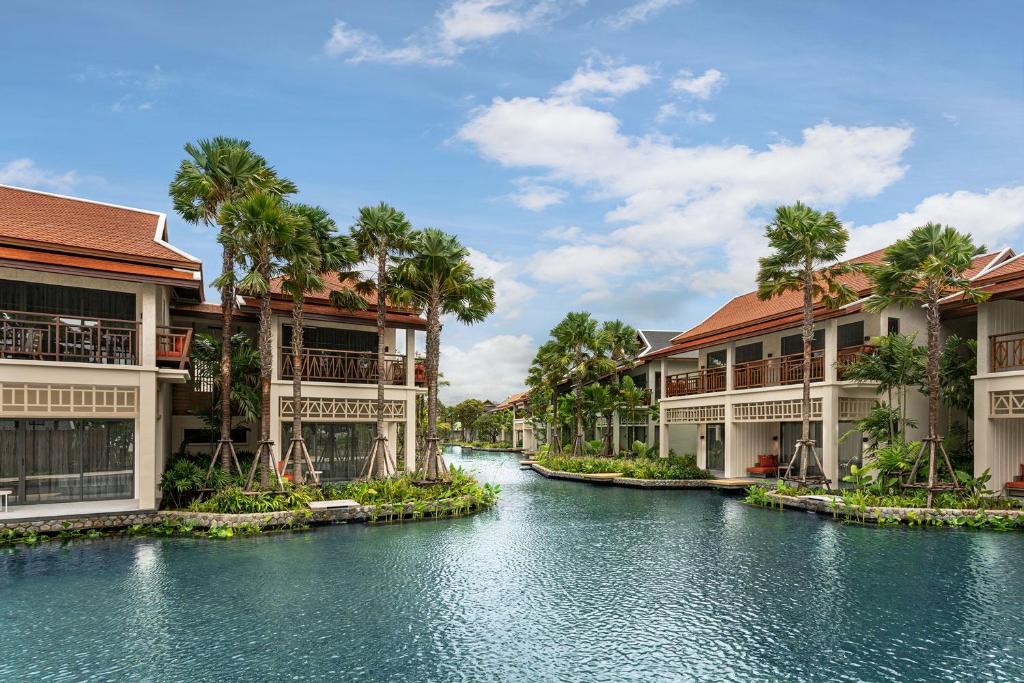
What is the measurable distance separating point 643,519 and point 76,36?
21.4 metres

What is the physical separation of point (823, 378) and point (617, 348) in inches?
713

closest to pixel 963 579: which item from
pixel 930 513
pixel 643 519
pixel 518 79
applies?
pixel 930 513

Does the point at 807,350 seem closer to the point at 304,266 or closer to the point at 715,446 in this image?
the point at 715,446

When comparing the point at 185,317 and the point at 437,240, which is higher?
the point at 437,240

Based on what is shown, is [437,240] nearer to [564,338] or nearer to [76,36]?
[76,36]

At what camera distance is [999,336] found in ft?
69.3

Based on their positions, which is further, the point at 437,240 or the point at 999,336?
the point at 437,240

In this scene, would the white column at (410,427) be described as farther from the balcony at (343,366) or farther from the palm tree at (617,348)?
the palm tree at (617,348)

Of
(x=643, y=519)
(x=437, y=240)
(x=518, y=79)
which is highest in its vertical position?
(x=518, y=79)

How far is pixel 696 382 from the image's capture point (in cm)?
3456

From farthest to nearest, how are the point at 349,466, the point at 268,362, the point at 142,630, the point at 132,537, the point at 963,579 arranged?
the point at 349,466 → the point at 268,362 → the point at 132,537 → the point at 963,579 → the point at 142,630

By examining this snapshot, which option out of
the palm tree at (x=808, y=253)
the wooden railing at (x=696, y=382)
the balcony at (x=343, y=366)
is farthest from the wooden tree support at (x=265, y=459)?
the wooden railing at (x=696, y=382)

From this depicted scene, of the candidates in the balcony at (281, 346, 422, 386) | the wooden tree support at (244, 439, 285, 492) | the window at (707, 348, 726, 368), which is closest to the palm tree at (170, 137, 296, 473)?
the wooden tree support at (244, 439, 285, 492)

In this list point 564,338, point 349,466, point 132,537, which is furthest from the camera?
point 564,338
